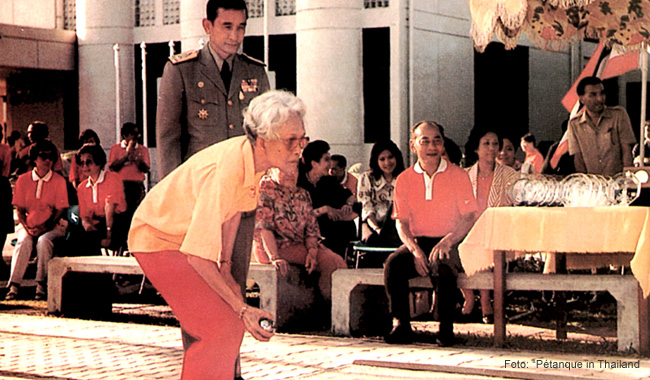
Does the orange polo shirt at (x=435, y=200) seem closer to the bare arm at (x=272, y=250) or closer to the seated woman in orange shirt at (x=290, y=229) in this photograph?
the seated woman in orange shirt at (x=290, y=229)

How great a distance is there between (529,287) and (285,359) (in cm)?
183

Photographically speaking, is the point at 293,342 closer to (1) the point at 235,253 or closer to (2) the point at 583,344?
(2) the point at 583,344

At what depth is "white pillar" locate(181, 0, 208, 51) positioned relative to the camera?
85.1ft

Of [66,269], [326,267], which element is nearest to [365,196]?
[326,267]

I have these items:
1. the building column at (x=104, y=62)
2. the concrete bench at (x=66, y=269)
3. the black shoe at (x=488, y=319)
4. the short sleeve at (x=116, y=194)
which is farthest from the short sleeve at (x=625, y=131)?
the building column at (x=104, y=62)

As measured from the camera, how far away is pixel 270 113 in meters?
4.53

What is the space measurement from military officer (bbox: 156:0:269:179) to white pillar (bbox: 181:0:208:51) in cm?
1980

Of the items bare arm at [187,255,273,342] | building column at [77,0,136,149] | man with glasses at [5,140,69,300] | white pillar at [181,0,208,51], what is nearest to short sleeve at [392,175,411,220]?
bare arm at [187,255,273,342]

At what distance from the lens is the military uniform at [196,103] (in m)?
6.29

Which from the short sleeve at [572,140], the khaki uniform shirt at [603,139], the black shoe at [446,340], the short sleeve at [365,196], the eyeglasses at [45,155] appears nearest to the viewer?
the black shoe at [446,340]

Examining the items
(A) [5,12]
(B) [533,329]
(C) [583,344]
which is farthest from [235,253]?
(A) [5,12]

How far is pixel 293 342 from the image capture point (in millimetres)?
8539

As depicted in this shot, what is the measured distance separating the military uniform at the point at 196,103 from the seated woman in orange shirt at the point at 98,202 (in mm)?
6086

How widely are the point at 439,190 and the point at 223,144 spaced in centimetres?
433
